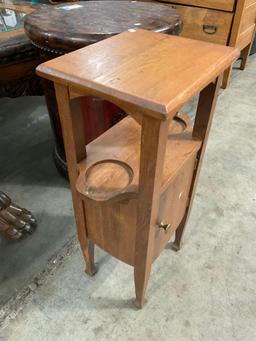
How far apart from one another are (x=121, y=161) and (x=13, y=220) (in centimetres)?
62

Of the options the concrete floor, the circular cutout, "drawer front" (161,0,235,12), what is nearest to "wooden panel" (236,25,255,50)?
"drawer front" (161,0,235,12)

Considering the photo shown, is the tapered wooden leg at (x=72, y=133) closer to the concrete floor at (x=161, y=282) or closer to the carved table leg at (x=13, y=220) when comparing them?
the concrete floor at (x=161, y=282)

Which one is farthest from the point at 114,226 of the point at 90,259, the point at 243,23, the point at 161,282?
the point at 243,23

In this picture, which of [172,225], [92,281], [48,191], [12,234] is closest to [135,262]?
[172,225]

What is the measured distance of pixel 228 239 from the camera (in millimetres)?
1185

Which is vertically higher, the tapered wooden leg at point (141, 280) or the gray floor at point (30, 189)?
the tapered wooden leg at point (141, 280)

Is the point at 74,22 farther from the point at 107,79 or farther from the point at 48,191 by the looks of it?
the point at 48,191

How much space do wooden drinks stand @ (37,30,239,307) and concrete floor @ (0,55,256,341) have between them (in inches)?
4.3

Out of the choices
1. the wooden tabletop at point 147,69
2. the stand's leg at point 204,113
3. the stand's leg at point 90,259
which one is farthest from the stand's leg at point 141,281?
the wooden tabletop at point 147,69

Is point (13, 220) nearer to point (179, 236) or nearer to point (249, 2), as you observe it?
point (179, 236)

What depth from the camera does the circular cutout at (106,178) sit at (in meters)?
0.68

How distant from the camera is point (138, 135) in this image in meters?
0.82

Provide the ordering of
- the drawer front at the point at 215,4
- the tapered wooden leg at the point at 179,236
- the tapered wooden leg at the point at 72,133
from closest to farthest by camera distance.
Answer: the tapered wooden leg at the point at 72,133, the tapered wooden leg at the point at 179,236, the drawer front at the point at 215,4

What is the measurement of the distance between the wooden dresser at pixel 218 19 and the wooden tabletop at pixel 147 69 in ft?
4.62
